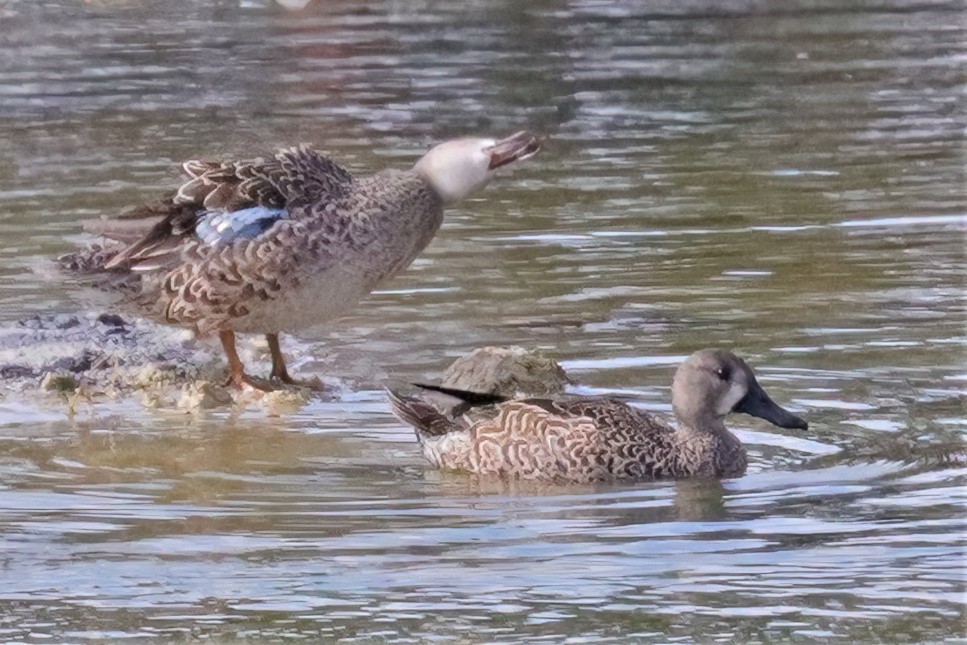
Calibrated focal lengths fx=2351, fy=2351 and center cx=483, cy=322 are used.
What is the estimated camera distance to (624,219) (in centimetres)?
1241

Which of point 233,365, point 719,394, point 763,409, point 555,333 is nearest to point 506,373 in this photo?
point 555,333

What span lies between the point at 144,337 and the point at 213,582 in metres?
3.61

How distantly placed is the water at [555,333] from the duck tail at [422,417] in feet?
0.60

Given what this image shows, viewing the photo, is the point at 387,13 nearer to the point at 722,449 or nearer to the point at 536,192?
the point at 536,192

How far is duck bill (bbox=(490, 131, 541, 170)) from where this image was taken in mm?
9461

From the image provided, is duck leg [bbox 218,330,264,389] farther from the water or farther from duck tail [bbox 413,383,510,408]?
duck tail [bbox 413,383,510,408]

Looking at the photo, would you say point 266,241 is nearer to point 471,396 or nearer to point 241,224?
point 241,224

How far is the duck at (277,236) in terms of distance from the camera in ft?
30.8

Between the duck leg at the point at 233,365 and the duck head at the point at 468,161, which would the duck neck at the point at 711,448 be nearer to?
the duck head at the point at 468,161

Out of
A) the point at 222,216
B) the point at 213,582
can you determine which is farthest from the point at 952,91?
the point at 213,582

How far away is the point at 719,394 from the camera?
333 inches

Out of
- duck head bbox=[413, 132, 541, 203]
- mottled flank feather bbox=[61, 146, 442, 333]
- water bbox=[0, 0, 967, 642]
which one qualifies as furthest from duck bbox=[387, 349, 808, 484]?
duck head bbox=[413, 132, 541, 203]

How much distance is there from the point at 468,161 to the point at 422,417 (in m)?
1.46

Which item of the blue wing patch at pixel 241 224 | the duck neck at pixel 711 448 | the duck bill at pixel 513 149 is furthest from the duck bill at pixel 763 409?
the blue wing patch at pixel 241 224
